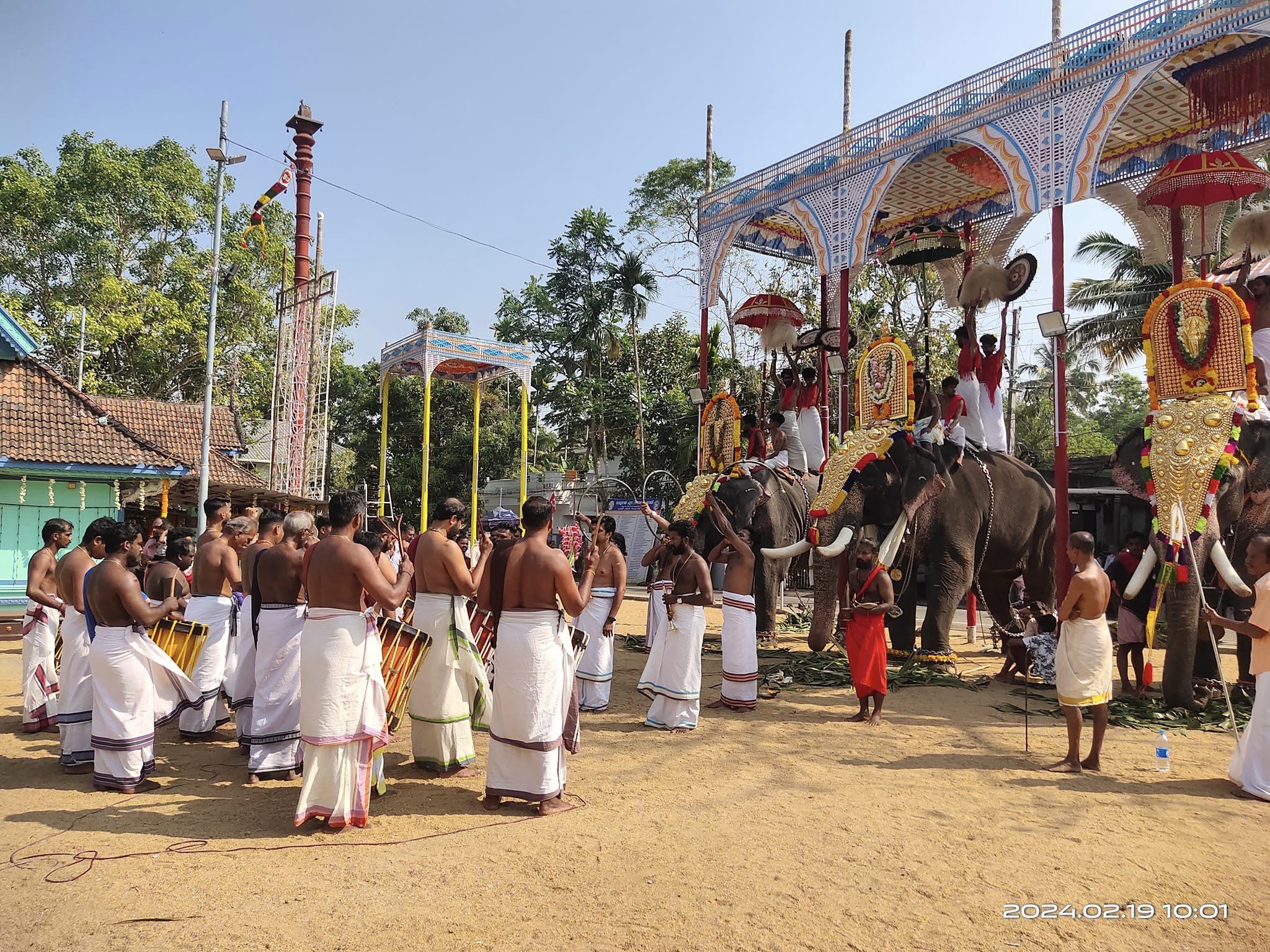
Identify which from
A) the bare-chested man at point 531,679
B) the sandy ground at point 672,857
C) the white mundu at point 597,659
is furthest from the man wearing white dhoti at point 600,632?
the bare-chested man at point 531,679

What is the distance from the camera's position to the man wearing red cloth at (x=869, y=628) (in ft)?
22.8

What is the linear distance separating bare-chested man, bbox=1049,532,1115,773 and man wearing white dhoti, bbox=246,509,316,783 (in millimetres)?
4814

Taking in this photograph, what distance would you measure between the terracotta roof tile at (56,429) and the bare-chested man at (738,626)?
9461mm

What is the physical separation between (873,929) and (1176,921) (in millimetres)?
1270

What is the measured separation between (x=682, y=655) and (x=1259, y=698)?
3.65 meters

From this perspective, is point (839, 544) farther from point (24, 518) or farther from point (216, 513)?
point (24, 518)

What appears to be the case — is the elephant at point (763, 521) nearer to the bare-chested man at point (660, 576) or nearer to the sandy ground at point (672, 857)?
the bare-chested man at point (660, 576)

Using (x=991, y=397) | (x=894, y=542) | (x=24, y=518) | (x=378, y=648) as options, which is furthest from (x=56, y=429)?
(x=991, y=397)

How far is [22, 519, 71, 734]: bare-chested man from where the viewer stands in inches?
257

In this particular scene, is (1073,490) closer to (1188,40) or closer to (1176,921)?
(1188,40)

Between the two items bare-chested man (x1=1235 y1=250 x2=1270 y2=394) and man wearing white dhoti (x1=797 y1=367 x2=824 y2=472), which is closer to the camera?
bare-chested man (x1=1235 y1=250 x2=1270 y2=394)

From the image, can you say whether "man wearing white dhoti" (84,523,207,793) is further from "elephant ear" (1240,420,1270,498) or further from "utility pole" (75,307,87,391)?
"utility pole" (75,307,87,391)

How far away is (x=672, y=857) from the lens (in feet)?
13.7

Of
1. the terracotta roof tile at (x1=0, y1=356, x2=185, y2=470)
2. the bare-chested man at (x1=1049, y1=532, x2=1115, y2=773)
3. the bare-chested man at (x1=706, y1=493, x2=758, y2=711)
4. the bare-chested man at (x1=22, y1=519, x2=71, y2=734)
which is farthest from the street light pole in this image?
the bare-chested man at (x1=1049, y1=532, x2=1115, y2=773)
